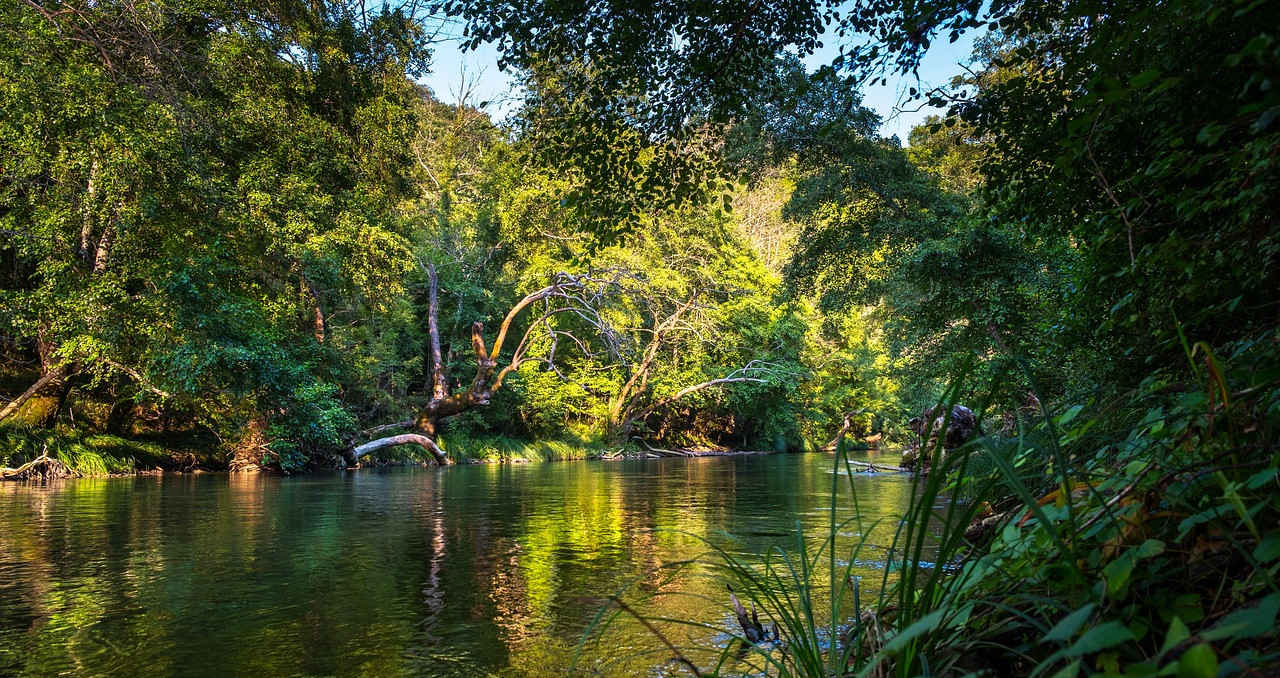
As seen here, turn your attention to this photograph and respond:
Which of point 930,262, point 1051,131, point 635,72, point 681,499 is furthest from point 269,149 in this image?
point 1051,131

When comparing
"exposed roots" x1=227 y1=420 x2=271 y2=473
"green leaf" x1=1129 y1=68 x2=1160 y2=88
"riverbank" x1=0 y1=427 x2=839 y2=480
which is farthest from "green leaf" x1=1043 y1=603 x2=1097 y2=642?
"exposed roots" x1=227 y1=420 x2=271 y2=473

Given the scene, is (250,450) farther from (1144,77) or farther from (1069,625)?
(1069,625)

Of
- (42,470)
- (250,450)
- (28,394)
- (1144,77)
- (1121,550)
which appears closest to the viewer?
(1121,550)

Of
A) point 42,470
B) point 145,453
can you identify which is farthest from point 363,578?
point 145,453

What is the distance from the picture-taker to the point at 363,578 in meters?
5.34

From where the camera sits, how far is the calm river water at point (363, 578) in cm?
353

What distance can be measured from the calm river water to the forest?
1.81 feet

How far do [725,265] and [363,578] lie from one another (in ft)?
93.3

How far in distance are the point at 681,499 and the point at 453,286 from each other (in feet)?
59.7

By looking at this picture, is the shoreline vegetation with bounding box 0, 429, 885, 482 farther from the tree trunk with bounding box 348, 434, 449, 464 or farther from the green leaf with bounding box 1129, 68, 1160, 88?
the green leaf with bounding box 1129, 68, 1160, 88

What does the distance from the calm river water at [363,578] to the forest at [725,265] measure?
0.55 metres

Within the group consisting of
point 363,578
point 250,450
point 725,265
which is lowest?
point 363,578

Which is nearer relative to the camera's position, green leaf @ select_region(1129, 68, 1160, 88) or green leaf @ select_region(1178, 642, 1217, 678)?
green leaf @ select_region(1178, 642, 1217, 678)

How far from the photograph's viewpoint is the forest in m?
1.77
